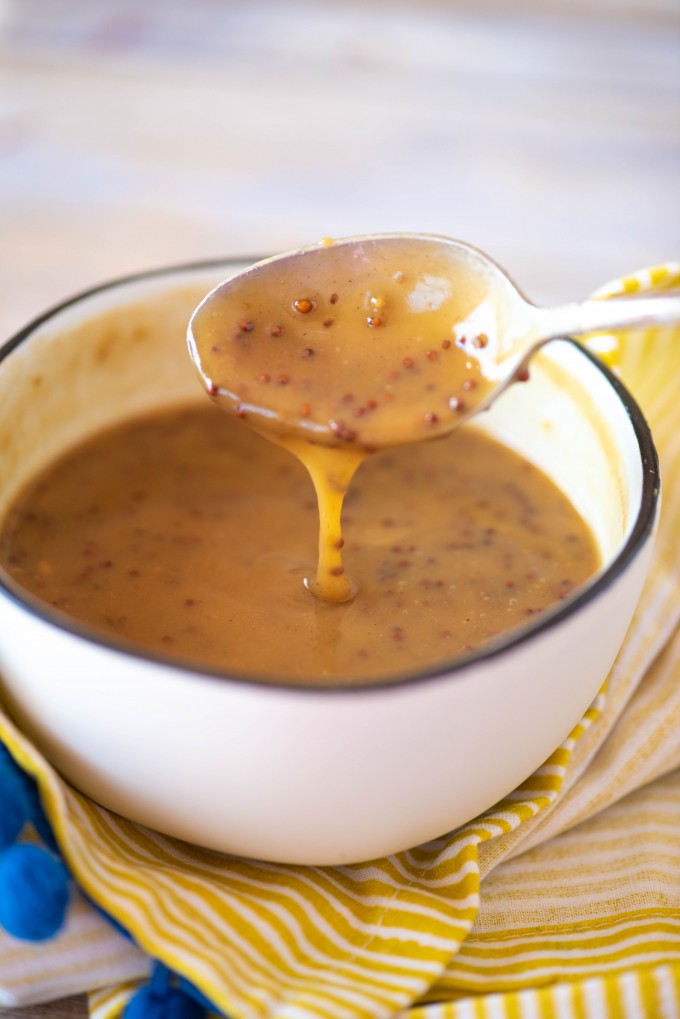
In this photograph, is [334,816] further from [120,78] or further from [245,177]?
[120,78]

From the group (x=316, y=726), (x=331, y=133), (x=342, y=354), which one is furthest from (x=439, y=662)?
(x=331, y=133)

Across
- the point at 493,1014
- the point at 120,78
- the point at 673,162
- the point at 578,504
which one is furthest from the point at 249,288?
the point at 120,78

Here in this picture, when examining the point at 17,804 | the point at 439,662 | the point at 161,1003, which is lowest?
the point at 161,1003

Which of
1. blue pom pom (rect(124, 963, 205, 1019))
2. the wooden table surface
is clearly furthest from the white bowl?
the wooden table surface

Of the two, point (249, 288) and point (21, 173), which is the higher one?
point (249, 288)

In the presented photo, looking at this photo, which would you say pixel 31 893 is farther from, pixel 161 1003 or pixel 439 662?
pixel 439 662

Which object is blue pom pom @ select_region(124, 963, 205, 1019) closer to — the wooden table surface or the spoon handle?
the spoon handle
